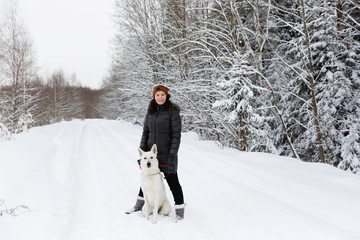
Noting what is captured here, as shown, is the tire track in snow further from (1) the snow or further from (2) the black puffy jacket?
(2) the black puffy jacket

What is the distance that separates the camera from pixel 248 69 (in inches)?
316

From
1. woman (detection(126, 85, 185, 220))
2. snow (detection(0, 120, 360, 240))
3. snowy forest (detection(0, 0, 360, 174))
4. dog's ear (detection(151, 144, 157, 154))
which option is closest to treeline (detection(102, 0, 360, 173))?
snowy forest (detection(0, 0, 360, 174))

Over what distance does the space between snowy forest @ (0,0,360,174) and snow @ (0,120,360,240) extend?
3075 millimetres

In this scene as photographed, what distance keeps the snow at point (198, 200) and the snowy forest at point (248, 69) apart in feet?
10.1

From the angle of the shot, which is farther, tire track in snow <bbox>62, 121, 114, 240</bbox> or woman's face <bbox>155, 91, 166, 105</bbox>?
woman's face <bbox>155, 91, 166, 105</bbox>

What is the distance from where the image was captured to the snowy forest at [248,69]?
8875mm

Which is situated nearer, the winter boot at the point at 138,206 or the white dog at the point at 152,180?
the white dog at the point at 152,180

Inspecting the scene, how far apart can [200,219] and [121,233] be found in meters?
1.13

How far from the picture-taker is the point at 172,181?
3424 mm

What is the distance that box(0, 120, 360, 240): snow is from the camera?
2986mm

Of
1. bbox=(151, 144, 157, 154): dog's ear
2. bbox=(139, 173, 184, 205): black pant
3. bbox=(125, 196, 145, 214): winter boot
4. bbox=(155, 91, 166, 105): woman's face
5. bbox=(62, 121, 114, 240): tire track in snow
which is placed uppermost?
bbox=(155, 91, 166, 105): woman's face

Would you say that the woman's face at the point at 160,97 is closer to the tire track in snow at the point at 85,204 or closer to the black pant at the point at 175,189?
the black pant at the point at 175,189

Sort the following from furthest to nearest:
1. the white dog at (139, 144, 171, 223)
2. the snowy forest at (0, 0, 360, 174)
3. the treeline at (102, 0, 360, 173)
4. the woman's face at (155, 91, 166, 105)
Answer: the snowy forest at (0, 0, 360, 174) → the treeline at (102, 0, 360, 173) → the woman's face at (155, 91, 166, 105) → the white dog at (139, 144, 171, 223)

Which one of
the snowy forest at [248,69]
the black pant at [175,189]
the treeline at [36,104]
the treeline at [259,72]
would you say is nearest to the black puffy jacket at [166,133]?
the black pant at [175,189]
